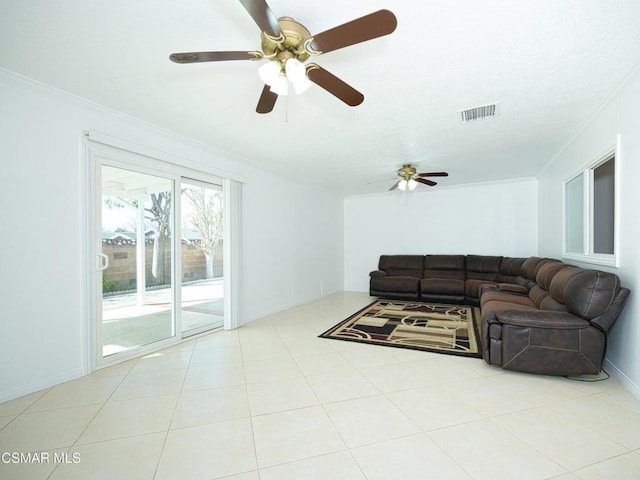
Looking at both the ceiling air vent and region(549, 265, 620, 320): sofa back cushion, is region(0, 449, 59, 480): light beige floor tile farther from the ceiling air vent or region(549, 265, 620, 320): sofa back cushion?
the ceiling air vent

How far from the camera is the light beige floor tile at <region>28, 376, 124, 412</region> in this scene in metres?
2.26

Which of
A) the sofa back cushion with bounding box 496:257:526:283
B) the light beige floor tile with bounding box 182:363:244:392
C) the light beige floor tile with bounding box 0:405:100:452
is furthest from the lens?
the sofa back cushion with bounding box 496:257:526:283

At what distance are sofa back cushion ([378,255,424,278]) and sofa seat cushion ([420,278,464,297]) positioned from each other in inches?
23.6

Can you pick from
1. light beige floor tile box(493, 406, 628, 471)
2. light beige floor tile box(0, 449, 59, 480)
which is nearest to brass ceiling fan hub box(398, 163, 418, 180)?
light beige floor tile box(493, 406, 628, 471)

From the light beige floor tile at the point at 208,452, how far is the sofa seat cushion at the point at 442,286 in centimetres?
464

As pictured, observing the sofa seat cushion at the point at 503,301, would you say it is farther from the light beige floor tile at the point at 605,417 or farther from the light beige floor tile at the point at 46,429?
the light beige floor tile at the point at 46,429

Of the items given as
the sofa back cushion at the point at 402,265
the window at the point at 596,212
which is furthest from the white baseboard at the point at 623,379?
the sofa back cushion at the point at 402,265

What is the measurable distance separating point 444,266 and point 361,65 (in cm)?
521

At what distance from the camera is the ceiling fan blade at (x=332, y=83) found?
1.73 m

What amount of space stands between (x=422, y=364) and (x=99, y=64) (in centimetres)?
369

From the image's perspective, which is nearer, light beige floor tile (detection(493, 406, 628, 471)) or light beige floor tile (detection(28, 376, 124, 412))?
light beige floor tile (detection(493, 406, 628, 471))

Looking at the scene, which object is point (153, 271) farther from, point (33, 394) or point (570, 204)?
point (570, 204)

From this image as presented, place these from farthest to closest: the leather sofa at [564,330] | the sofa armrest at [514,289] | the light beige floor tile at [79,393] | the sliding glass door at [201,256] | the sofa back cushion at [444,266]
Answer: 1. the sofa back cushion at [444,266]
2. the sofa armrest at [514,289]
3. the sliding glass door at [201,256]
4. the leather sofa at [564,330]
5. the light beige floor tile at [79,393]

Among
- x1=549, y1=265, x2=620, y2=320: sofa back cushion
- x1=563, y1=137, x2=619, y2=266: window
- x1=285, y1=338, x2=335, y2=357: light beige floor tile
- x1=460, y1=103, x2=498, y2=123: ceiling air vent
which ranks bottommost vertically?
x1=285, y1=338, x2=335, y2=357: light beige floor tile
